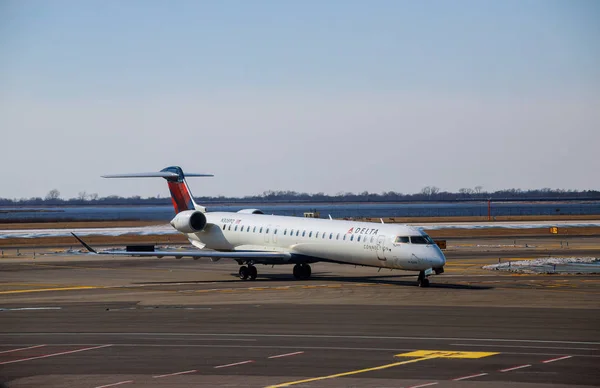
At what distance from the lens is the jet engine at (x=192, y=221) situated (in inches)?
2060

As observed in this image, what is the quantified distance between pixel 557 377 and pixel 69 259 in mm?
51412

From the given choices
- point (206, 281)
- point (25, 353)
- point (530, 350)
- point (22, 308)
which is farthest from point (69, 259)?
point (530, 350)

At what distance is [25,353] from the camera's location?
23375 mm

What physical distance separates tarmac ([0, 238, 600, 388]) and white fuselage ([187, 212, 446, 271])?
143 centimetres

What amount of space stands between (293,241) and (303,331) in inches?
795

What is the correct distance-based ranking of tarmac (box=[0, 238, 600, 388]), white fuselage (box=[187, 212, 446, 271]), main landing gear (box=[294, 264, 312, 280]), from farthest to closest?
main landing gear (box=[294, 264, 312, 280]) < white fuselage (box=[187, 212, 446, 271]) < tarmac (box=[0, 238, 600, 388])

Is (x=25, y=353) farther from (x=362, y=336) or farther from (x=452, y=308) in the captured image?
(x=452, y=308)

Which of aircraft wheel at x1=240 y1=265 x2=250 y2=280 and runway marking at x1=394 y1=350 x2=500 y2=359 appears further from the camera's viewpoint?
aircraft wheel at x1=240 y1=265 x2=250 y2=280

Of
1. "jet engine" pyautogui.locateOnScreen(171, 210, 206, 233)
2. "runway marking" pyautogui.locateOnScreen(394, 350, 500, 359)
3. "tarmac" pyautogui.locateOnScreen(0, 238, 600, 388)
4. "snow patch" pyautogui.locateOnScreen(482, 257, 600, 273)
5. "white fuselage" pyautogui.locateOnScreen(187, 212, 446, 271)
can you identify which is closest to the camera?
"tarmac" pyautogui.locateOnScreen(0, 238, 600, 388)

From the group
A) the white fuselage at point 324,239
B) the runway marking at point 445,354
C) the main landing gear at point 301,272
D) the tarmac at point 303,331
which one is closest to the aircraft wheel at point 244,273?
the tarmac at point 303,331

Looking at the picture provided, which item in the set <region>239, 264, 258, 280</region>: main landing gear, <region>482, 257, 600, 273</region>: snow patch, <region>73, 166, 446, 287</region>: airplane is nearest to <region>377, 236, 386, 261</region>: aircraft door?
<region>73, 166, 446, 287</region>: airplane

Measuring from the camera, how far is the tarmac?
20062 mm

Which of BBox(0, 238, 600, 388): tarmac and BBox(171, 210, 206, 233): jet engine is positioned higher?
BBox(171, 210, 206, 233): jet engine

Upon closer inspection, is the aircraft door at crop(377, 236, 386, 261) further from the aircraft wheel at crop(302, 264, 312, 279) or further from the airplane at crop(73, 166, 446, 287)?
the aircraft wheel at crop(302, 264, 312, 279)
